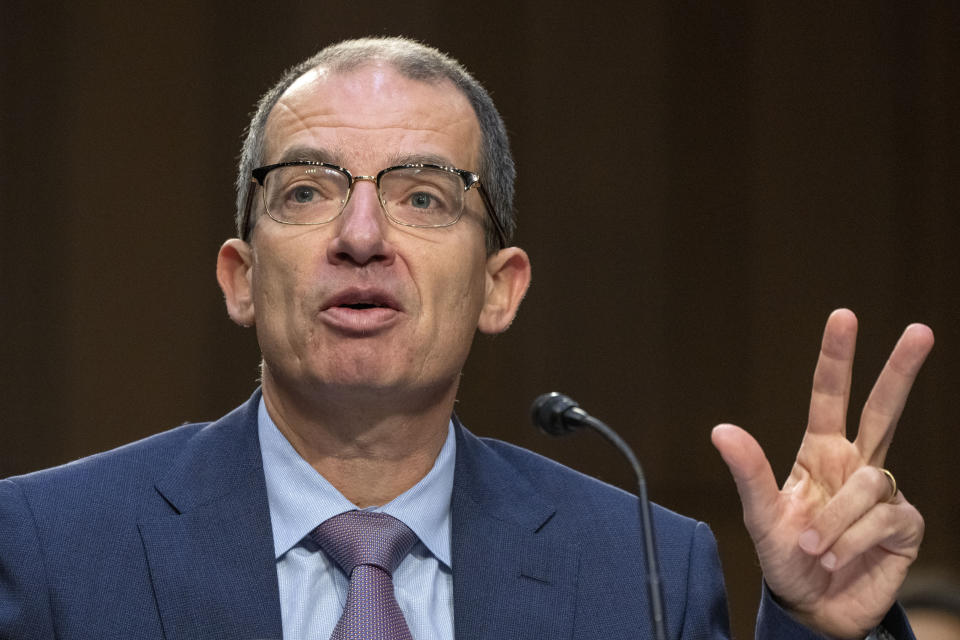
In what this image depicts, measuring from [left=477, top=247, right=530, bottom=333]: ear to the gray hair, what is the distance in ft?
0.10

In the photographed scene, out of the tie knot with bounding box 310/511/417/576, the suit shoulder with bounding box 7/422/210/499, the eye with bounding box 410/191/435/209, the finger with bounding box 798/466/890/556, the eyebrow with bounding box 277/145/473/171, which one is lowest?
the tie knot with bounding box 310/511/417/576

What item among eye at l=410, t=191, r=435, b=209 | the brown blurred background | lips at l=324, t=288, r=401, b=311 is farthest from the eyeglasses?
the brown blurred background

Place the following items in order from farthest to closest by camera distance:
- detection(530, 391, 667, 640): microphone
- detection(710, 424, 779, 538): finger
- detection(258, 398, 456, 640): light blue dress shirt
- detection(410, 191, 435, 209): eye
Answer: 1. detection(410, 191, 435, 209): eye
2. detection(258, 398, 456, 640): light blue dress shirt
3. detection(710, 424, 779, 538): finger
4. detection(530, 391, 667, 640): microphone

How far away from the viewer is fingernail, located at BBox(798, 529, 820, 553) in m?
1.46

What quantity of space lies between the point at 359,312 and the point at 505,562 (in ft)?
1.45

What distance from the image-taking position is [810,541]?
1461mm

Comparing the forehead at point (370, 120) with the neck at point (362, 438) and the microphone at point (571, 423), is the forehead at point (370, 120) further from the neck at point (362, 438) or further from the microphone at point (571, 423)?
the microphone at point (571, 423)

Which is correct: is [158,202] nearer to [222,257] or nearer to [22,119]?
[22,119]

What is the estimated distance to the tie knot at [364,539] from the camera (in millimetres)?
1598

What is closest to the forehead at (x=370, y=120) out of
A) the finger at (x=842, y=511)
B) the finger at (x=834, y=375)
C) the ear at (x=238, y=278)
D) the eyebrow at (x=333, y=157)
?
the eyebrow at (x=333, y=157)

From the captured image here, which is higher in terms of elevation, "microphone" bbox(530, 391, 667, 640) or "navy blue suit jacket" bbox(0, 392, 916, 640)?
"microphone" bbox(530, 391, 667, 640)

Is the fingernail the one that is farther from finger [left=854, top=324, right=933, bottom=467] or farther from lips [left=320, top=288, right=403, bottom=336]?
lips [left=320, top=288, right=403, bottom=336]

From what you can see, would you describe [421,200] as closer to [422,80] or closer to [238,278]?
[422,80]

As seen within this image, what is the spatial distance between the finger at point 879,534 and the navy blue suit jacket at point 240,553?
0.49 feet
